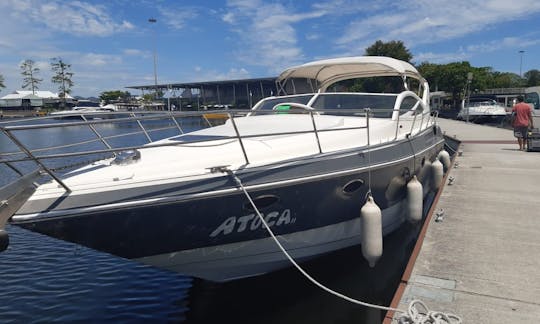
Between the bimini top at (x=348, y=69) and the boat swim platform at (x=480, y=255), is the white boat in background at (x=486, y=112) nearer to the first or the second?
the bimini top at (x=348, y=69)

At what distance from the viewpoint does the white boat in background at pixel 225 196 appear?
3.47 meters

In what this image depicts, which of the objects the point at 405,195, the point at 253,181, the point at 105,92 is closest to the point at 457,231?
the point at 405,195

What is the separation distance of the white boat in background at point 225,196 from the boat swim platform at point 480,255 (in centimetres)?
72

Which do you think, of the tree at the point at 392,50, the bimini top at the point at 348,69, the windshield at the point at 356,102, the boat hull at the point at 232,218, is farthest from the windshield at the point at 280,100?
the tree at the point at 392,50

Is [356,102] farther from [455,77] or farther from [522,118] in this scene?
[455,77]

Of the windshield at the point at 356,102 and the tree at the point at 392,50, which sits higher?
the tree at the point at 392,50

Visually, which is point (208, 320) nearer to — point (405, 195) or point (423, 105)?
point (405, 195)

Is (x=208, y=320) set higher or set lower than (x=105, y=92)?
lower

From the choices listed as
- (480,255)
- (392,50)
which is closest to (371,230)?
(480,255)

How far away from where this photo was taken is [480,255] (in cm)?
430

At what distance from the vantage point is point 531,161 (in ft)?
31.6

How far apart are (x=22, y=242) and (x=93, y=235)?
14.2 ft

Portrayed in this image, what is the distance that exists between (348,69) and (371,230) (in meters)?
4.38

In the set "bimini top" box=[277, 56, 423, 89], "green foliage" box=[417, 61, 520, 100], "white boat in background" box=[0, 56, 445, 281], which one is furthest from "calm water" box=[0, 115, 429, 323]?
"green foliage" box=[417, 61, 520, 100]
